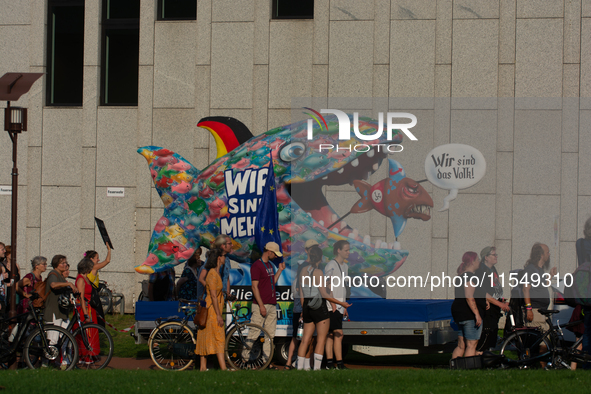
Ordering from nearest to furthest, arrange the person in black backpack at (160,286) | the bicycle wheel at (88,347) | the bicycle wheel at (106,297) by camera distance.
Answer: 1. the bicycle wheel at (88,347)
2. the person in black backpack at (160,286)
3. the bicycle wheel at (106,297)

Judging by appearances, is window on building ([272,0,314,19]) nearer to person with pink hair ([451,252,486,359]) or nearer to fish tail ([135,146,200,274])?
fish tail ([135,146,200,274])

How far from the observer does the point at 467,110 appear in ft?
31.8

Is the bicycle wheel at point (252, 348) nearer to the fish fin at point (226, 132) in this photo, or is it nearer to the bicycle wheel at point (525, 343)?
the bicycle wheel at point (525, 343)

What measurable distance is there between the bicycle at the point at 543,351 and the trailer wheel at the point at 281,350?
3.02 meters

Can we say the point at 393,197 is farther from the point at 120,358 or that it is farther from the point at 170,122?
the point at 170,122

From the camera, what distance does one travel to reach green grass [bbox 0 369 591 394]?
7.00m

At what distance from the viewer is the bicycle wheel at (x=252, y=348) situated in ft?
30.1

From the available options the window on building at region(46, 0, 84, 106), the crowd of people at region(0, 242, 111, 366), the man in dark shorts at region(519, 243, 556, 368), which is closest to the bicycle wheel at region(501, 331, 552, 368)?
the man in dark shorts at region(519, 243, 556, 368)

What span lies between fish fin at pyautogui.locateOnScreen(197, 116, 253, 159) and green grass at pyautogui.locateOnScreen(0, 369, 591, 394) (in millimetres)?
5361

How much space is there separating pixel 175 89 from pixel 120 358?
6.39 meters

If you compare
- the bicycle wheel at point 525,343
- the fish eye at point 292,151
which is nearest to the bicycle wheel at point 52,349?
the fish eye at point 292,151

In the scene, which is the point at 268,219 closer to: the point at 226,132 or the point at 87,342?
the point at 87,342

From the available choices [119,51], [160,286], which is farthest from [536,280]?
[119,51]

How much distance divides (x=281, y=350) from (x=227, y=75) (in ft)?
22.4
